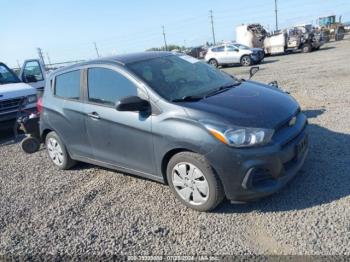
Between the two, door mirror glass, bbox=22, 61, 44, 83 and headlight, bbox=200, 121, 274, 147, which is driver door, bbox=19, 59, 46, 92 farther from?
headlight, bbox=200, 121, 274, 147

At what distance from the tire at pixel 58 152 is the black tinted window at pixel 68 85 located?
0.75 meters

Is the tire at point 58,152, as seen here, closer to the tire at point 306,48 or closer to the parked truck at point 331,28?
the tire at point 306,48

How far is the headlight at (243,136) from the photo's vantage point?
3.50m

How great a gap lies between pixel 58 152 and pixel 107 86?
187cm

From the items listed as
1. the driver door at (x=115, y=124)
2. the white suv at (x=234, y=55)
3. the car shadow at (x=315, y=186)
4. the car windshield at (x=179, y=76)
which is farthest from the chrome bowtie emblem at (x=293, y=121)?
the white suv at (x=234, y=55)

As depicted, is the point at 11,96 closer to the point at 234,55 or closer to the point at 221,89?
the point at 221,89

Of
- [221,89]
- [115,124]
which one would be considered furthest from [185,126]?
[115,124]

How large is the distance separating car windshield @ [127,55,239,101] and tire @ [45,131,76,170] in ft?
6.74

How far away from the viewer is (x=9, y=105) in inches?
340

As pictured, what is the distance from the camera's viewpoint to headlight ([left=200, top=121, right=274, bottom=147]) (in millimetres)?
3498

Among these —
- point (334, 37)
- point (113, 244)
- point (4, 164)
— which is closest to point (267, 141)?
point (113, 244)

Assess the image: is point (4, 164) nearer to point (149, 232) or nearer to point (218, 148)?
point (149, 232)

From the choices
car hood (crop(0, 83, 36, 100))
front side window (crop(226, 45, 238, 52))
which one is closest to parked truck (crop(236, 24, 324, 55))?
front side window (crop(226, 45, 238, 52))

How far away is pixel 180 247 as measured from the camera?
11.0 ft
